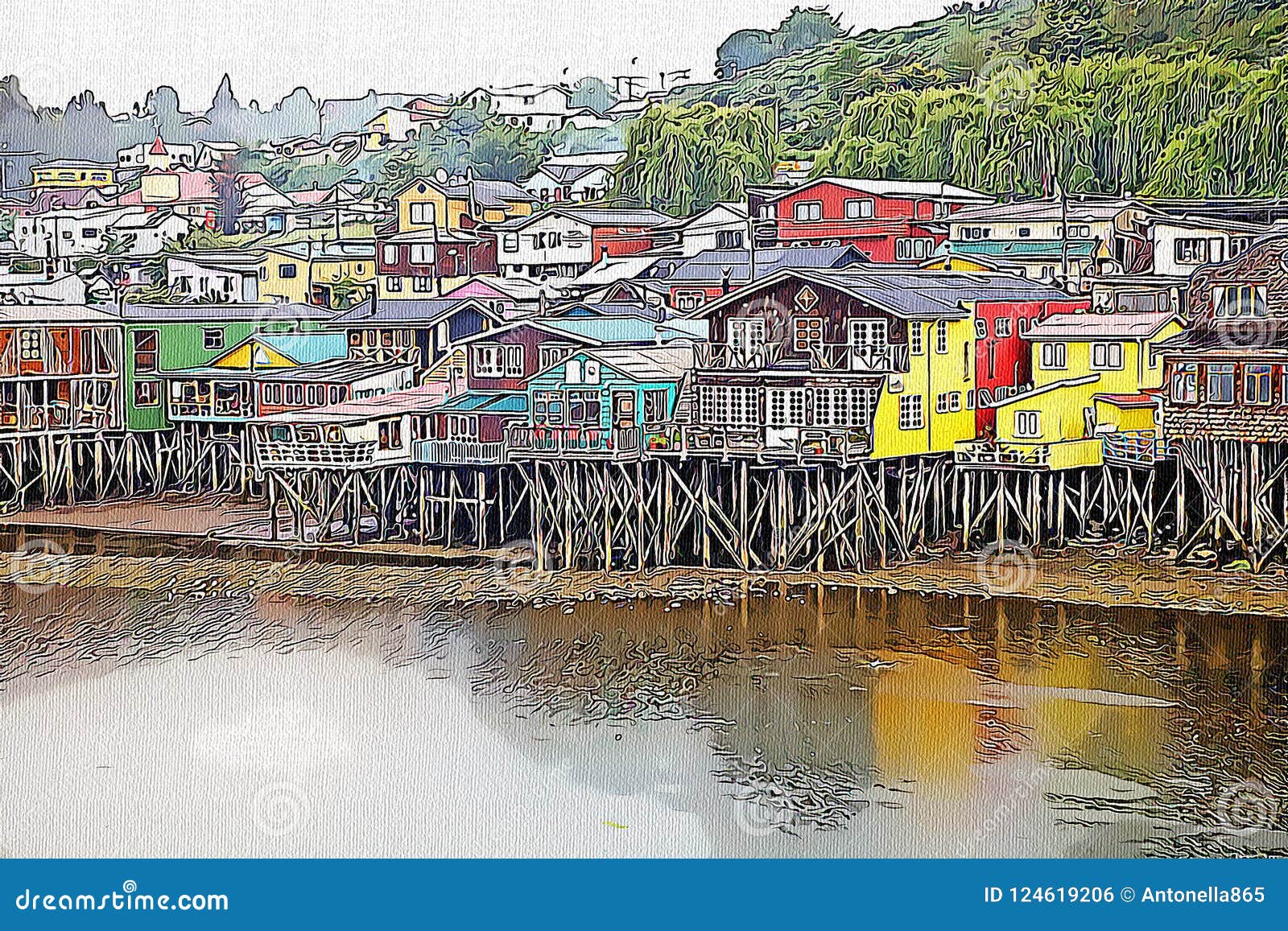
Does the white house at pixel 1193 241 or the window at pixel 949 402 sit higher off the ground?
the white house at pixel 1193 241

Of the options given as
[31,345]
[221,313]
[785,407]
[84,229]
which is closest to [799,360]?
[785,407]

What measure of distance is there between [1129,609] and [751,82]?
1.41 meters

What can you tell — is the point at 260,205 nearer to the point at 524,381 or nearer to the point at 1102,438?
the point at 524,381

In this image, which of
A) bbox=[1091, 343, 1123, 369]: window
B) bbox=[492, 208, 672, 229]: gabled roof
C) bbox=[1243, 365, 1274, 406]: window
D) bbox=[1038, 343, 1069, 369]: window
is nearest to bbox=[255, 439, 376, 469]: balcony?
bbox=[492, 208, 672, 229]: gabled roof

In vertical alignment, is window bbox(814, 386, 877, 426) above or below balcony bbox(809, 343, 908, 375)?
below

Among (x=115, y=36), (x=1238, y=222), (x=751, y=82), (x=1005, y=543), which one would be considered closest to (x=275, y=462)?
(x=115, y=36)

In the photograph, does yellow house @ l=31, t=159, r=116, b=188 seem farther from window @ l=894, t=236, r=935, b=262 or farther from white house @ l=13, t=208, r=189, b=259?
window @ l=894, t=236, r=935, b=262

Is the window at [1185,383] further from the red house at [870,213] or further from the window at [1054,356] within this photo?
the red house at [870,213]

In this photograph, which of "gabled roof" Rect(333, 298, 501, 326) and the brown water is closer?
the brown water

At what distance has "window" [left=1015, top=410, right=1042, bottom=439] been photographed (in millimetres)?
2734

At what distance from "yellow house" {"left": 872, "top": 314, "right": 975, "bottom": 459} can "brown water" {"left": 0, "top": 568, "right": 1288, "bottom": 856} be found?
1.16 feet

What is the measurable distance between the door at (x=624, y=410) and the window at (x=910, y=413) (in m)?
0.59

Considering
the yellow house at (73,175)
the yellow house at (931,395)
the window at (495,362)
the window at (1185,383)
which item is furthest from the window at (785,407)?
the yellow house at (73,175)

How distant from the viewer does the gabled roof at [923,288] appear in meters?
2.69
